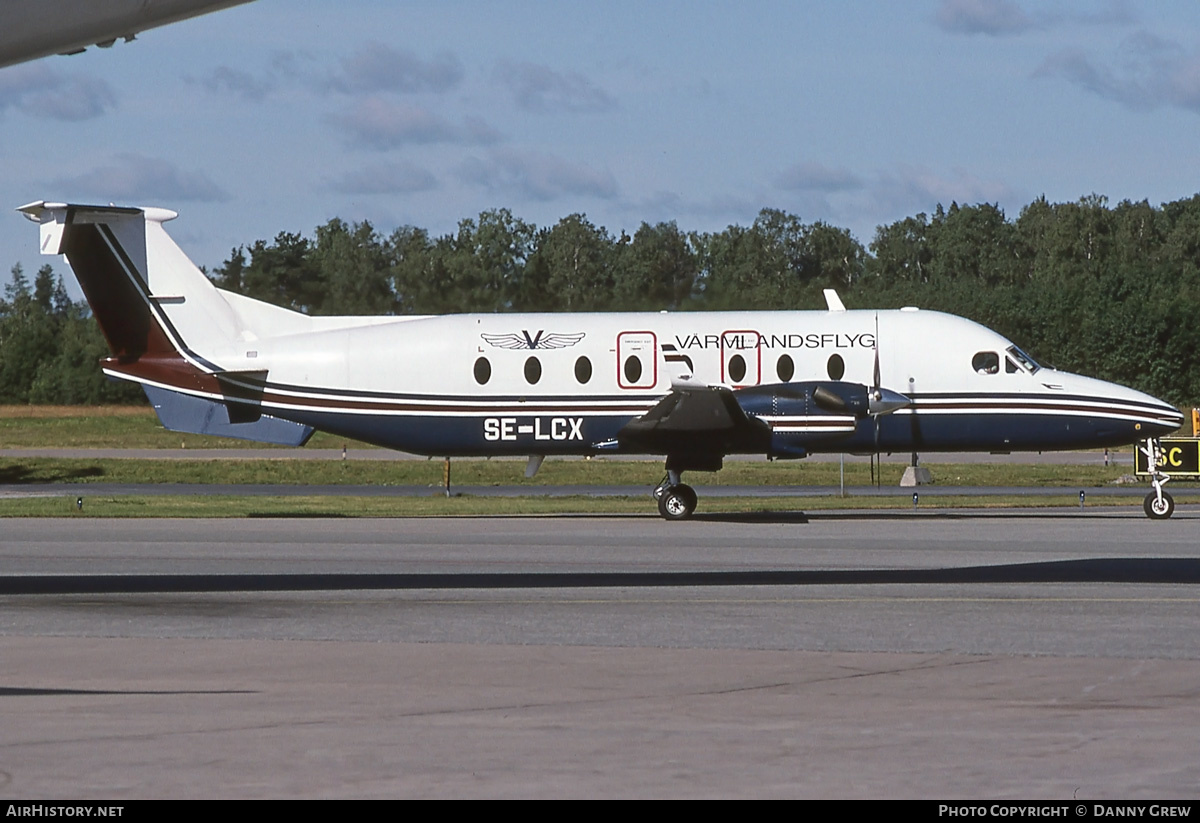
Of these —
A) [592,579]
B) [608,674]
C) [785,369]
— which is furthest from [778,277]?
[608,674]

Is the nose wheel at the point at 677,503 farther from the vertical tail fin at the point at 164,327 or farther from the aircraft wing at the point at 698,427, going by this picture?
the vertical tail fin at the point at 164,327

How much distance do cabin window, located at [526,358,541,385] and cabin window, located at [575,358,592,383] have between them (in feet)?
2.36

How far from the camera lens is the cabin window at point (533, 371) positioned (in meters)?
28.2

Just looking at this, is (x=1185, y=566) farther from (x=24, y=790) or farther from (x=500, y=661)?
(x=24, y=790)

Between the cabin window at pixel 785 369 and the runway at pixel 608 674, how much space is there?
8296 millimetres

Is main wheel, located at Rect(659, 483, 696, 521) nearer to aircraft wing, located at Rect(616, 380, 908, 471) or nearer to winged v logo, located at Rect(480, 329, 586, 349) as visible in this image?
aircraft wing, located at Rect(616, 380, 908, 471)

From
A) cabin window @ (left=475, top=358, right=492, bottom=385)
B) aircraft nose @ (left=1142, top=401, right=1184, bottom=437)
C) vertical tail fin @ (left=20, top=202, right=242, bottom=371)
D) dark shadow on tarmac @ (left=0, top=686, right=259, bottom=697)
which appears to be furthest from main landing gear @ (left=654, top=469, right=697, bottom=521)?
dark shadow on tarmac @ (left=0, top=686, right=259, bottom=697)

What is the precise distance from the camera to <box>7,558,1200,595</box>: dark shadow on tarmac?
51.8 feet

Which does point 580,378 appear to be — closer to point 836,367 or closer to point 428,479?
point 836,367

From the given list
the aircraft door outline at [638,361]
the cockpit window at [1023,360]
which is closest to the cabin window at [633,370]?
the aircraft door outline at [638,361]

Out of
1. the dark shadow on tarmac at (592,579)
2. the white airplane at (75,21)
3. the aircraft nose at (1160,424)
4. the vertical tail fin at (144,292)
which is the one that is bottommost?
the dark shadow on tarmac at (592,579)

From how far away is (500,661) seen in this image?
10.6 metres

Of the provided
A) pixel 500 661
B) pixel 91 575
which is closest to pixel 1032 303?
pixel 91 575

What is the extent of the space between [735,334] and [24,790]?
72.6 feet
